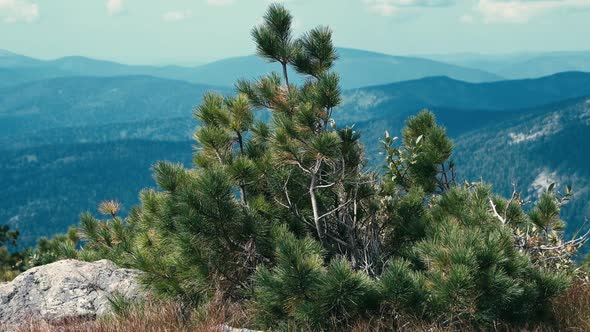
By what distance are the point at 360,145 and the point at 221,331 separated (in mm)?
2440

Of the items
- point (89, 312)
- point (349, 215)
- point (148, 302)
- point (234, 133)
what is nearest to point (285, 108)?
point (234, 133)

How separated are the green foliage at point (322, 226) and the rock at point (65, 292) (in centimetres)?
47

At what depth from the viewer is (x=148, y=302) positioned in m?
5.94

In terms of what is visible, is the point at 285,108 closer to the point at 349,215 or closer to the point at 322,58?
the point at 322,58

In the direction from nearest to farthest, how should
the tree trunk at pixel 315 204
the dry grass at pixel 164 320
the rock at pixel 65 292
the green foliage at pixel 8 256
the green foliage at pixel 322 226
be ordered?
1. the green foliage at pixel 322 226
2. the dry grass at pixel 164 320
3. the tree trunk at pixel 315 204
4. the rock at pixel 65 292
5. the green foliage at pixel 8 256

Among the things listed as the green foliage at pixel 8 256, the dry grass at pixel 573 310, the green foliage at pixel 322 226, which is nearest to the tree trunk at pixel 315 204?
the green foliage at pixel 322 226

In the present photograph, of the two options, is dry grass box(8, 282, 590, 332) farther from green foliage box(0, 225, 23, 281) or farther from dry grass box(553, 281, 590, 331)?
green foliage box(0, 225, 23, 281)

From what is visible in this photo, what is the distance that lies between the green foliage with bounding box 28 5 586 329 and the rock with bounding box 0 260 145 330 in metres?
0.47

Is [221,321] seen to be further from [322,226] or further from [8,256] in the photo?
[8,256]

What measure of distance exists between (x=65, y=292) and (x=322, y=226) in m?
2.87

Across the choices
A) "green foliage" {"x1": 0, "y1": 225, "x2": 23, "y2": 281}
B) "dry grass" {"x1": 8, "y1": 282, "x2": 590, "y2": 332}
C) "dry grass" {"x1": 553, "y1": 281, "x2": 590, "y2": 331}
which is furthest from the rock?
"green foliage" {"x1": 0, "y1": 225, "x2": 23, "y2": 281}

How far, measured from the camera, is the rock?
6.21m

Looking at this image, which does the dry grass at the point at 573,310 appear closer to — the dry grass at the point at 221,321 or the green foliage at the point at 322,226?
the dry grass at the point at 221,321

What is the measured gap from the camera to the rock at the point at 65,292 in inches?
244
